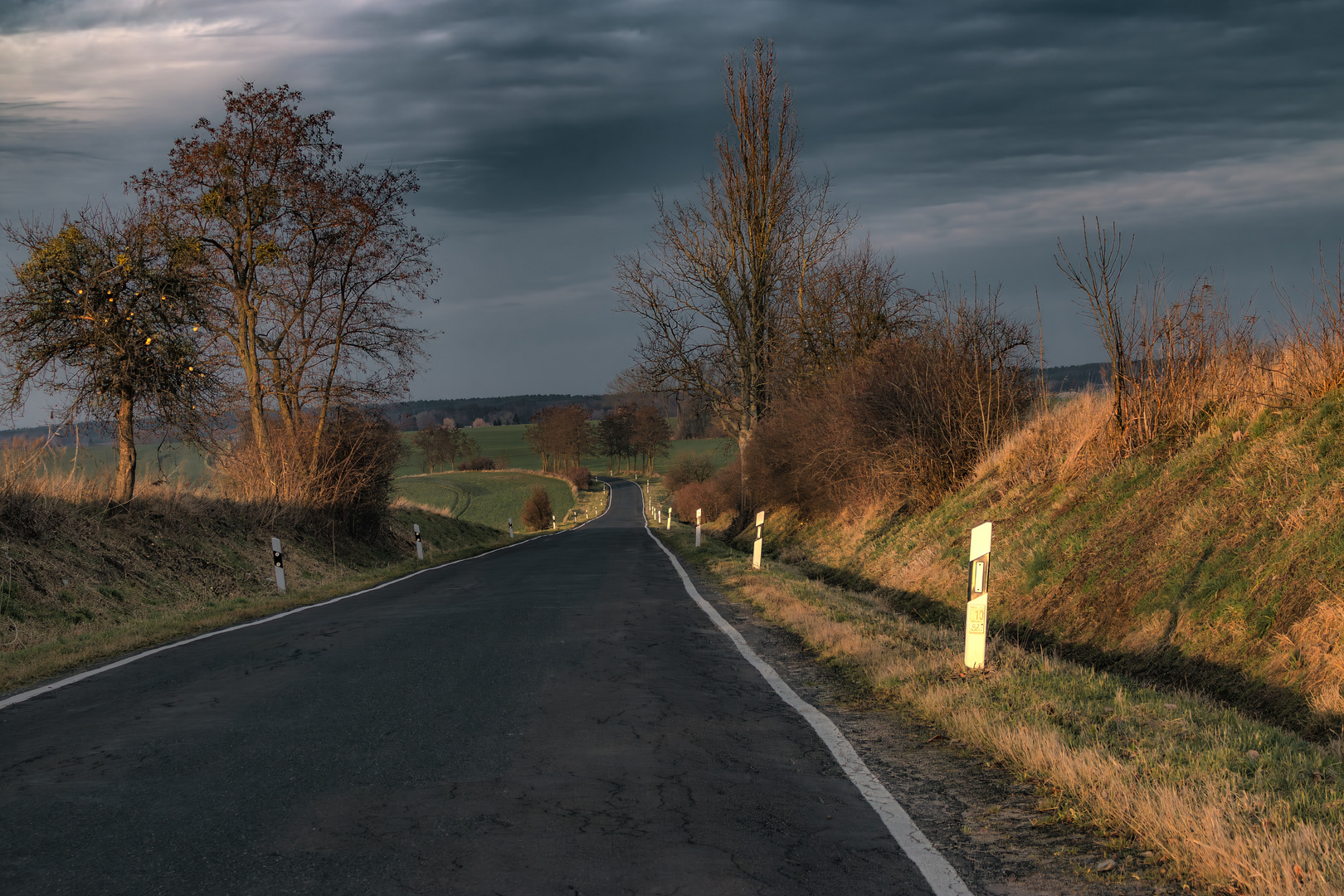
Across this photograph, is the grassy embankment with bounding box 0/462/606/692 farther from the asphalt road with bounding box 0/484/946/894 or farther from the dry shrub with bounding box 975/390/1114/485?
the dry shrub with bounding box 975/390/1114/485

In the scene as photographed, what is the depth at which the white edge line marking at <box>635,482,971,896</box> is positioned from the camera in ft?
11.9

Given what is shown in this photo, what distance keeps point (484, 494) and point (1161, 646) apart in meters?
95.1

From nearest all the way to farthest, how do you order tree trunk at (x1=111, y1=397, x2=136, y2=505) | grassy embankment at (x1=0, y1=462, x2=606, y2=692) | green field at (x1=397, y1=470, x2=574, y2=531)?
1. grassy embankment at (x1=0, y1=462, x2=606, y2=692)
2. tree trunk at (x1=111, y1=397, x2=136, y2=505)
3. green field at (x1=397, y1=470, x2=574, y2=531)

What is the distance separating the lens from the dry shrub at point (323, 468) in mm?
23688

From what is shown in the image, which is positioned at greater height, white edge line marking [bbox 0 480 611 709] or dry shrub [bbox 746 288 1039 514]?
dry shrub [bbox 746 288 1039 514]

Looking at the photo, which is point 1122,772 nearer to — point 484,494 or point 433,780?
point 433,780

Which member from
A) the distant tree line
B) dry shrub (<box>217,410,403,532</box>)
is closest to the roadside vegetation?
dry shrub (<box>217,410,403,532</box>)

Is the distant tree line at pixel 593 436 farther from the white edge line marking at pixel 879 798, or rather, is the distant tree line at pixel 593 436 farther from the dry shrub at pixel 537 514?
the white edge line marking at pixel 879 798

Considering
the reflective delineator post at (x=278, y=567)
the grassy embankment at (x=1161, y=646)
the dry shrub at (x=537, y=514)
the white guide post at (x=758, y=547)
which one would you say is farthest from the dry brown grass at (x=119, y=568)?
the dry shrub at (x=537, y=514)

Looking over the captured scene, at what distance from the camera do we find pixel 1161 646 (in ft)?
27.1

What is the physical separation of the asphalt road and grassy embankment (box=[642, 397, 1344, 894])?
1089 millimetres

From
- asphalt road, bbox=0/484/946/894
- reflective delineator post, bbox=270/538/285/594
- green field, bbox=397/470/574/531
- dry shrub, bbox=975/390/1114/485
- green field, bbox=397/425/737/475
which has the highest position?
dry shrub, bbox=975/390/1114/485

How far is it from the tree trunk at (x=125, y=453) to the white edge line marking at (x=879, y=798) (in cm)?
1276

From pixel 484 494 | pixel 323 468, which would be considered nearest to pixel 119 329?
pixel 323 468
